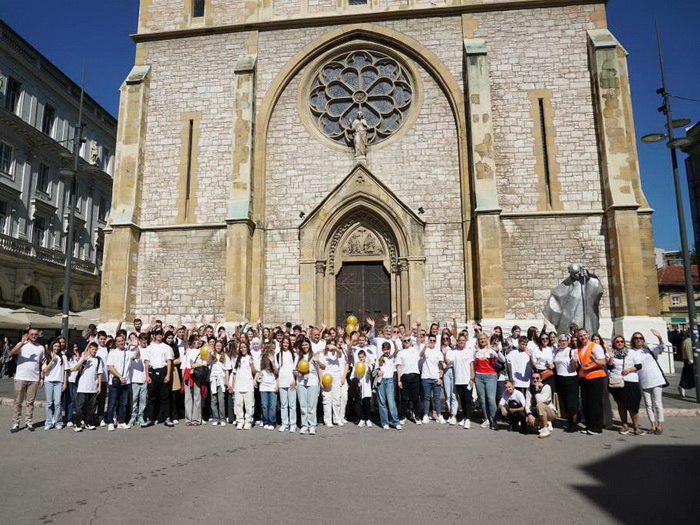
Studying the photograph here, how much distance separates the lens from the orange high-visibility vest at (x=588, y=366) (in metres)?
7.92

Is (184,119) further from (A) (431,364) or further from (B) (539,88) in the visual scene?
(A) (431,364)

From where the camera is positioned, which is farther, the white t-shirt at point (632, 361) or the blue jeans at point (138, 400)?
the blue jeans at point (138, 400)

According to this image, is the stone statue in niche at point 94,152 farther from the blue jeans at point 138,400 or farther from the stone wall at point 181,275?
the blue jeans at point 138,400

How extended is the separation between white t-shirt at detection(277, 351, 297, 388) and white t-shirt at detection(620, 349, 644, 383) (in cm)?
567

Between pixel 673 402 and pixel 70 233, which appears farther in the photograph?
pixel 70 233

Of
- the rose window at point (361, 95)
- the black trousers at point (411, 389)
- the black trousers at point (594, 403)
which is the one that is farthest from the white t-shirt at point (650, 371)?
the rose window at point (361, 95)

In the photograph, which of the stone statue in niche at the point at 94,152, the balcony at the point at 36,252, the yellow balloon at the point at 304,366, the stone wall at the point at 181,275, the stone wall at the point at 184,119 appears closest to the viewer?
the yellow balloon at the point at 304,366

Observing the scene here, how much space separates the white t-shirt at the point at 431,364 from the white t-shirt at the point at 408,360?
133 millimetres

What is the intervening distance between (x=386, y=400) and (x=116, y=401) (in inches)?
197

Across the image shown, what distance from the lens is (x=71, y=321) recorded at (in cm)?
1897

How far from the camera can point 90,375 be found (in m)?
8.80

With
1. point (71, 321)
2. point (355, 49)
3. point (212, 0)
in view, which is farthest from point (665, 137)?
point (71, 321)

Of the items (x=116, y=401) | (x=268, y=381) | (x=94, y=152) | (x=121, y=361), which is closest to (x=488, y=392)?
(x=268, y=381)

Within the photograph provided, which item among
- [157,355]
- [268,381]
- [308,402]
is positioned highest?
[157,355]
